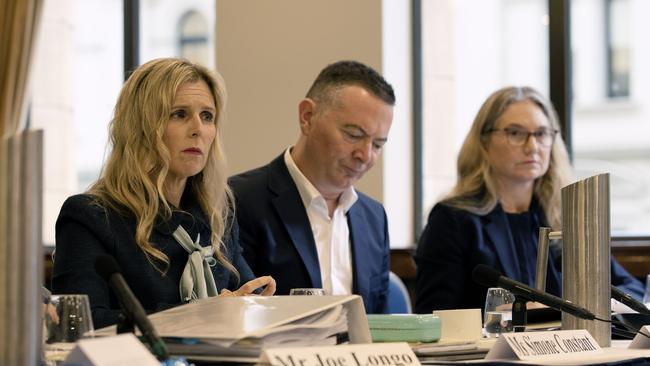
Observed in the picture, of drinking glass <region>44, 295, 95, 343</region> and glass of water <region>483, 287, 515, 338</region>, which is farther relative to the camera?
glass of water <region>483, 287, 515, 338</region>

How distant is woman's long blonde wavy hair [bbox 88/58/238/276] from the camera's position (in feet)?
8.34

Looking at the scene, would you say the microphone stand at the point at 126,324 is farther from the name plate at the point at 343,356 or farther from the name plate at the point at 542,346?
the name plate at the point at 542,346

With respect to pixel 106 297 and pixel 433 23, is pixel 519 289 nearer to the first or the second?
pixel 106 297

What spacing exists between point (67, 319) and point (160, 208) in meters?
1.03

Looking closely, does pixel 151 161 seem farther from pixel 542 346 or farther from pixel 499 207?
pixel 499 207

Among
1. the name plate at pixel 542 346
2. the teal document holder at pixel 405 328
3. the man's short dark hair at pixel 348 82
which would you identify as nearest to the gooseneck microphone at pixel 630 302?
the name plate at pixel 542 346

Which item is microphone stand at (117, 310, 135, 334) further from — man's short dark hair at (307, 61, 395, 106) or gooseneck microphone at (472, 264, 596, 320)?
man's short dark hair at (307, 61, 395, 106)

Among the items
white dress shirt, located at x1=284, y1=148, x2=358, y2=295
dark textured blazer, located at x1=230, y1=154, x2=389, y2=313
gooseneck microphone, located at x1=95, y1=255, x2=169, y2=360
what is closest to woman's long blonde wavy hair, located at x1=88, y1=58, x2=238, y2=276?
dark textured blazer, located at x1=230, y1=154, x2=389, y2=313

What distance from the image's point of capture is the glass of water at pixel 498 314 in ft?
7.20

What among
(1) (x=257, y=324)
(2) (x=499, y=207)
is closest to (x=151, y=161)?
(1) (x=257, y=324)

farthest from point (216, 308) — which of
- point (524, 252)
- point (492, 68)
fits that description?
point (492, 68)

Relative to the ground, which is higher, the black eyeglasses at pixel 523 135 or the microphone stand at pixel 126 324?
the black eyeglasses at pixel 523 135

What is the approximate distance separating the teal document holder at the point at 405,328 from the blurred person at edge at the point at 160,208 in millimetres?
366

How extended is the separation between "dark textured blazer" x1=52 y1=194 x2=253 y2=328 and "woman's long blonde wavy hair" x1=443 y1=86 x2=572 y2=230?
4.85ft
